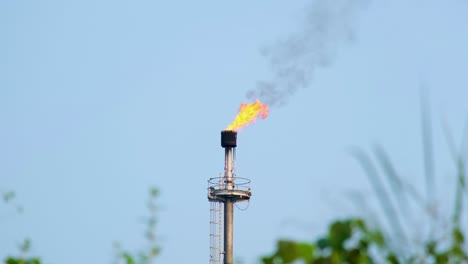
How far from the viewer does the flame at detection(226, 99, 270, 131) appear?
66.1 metres

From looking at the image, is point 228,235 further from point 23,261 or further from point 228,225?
point 23,261

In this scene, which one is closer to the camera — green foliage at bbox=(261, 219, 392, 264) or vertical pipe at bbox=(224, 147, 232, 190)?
green foliage at bbox=(261, 219, 392, 264)

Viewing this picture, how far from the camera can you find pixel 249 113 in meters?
66.6

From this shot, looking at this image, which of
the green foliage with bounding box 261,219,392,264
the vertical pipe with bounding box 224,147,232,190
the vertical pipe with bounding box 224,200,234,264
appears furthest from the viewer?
the vertical pipe with bounding box 224,147,232,190

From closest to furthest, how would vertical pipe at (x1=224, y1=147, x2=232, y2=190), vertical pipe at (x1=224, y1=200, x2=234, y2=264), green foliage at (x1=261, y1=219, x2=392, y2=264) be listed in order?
1. green foliage at (x1=261, y1=219, x2=392, y2=264)
2. vertical pipe at (x1=224, y1=200, x2=234, y2=264)
3. vertical pipe at (x1=224, y1=147, x2=232, y2=190)

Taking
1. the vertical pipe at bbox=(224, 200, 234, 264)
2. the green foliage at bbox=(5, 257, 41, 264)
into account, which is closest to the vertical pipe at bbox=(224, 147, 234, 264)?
the vertical pipe at bbox=(224, 200, 234, 264)

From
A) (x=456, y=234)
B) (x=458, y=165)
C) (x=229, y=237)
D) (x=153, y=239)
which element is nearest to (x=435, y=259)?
(x=456, y=234)

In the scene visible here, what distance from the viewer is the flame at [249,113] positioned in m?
66.1

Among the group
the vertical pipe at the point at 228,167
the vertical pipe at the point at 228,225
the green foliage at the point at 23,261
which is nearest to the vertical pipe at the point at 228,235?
the vertical pipe at the point at 228,225

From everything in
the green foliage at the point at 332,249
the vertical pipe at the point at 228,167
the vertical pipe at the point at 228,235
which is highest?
the vertical pipe at the point at 228,167

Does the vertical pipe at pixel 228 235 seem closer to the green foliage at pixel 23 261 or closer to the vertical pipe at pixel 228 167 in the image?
the vertical pipe at pixel 228 167

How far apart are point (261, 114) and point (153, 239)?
5731 centimetres

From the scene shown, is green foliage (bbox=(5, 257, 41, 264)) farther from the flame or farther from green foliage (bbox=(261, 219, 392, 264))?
the flame

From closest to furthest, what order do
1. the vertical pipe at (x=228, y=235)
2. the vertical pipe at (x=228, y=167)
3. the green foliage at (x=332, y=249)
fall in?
the green foliage at (x=332, y=249) < the vertical pipe at (x=228, y=235) < the vertical pipe at (x=228, y=167)
